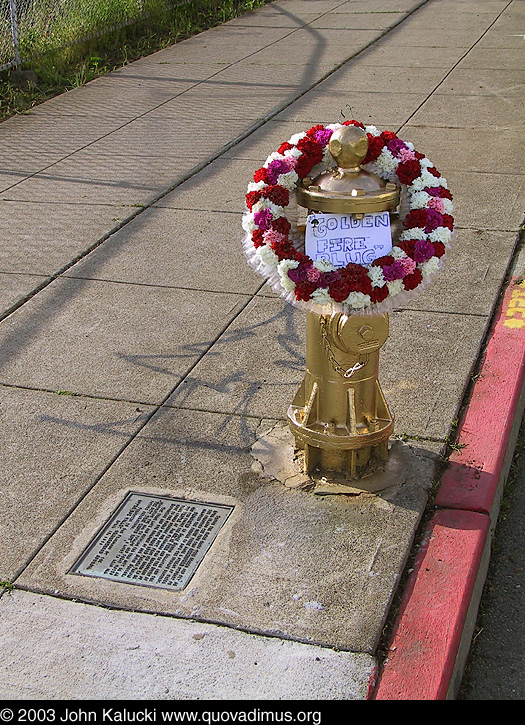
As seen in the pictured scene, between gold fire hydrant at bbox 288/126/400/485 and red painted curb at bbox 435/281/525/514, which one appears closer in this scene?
gold fire hydrant at bbox 288/126/400/485

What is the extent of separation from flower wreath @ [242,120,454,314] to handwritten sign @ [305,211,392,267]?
0.04m

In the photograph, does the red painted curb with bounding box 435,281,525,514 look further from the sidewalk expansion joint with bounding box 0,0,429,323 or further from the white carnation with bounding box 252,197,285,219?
the sidewalk expansion joint with bounding box 0,0,429,323

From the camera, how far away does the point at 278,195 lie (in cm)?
334

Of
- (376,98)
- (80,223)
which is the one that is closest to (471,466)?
(80,223)

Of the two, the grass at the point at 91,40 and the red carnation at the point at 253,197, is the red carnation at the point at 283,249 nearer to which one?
the red carnation at the point at 253,197

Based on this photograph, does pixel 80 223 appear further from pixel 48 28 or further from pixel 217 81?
pixel 48 28

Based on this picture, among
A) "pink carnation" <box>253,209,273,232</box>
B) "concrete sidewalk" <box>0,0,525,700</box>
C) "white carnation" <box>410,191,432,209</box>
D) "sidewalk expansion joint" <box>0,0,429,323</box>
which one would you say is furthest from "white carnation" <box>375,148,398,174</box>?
"sidewalk expansion joint" <box>0,0,429,323</box>

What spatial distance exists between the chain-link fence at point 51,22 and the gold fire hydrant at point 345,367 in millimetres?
7705

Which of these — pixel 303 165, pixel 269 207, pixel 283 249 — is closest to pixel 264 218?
pixel 269 207

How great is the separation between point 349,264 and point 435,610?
4.20 ft

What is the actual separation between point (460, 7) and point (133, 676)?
1357cm

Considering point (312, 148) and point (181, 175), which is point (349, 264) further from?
point (181, 175)

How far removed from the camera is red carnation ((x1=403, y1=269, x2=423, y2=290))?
130 inches

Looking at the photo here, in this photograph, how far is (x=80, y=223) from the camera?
6.32m
